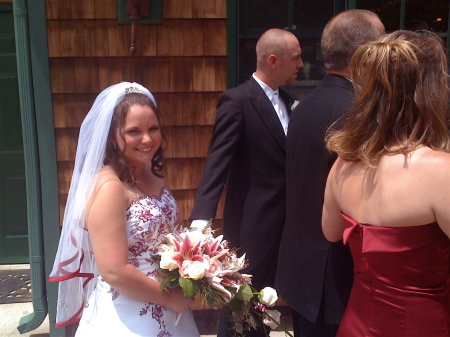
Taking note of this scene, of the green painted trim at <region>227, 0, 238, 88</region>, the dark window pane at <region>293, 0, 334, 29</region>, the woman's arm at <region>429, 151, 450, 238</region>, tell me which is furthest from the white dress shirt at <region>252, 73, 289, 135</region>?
the woman's arm at <region>429, 151, 450, 238</region>

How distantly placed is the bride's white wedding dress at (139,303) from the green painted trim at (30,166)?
5.77 ft

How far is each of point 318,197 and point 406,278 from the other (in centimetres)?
63

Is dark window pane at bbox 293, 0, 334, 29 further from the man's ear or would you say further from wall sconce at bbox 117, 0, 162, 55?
wall sconce at bbox 117, 0, 162, 55

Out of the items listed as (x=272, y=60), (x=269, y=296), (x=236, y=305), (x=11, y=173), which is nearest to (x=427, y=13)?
(x=272, y=60)

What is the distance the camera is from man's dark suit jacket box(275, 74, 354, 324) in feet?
6.71

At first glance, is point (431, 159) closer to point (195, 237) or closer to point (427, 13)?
point (195, 237)

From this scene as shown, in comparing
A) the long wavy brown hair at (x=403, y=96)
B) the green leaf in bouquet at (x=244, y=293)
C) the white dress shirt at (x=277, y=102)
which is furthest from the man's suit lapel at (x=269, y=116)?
the long wavy brown hair at (x=403, y=96)

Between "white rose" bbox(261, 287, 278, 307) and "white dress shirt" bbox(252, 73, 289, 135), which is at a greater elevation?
"white dress shirt" bbox(252, 73, 289, 135)

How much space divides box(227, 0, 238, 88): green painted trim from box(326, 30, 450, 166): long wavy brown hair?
80.6 inches

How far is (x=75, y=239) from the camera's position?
2.15 meters

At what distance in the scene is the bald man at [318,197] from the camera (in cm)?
205

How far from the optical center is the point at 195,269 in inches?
71.9

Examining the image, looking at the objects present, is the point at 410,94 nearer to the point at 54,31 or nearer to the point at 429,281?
the point at 429,281

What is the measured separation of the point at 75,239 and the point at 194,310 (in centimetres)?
192
